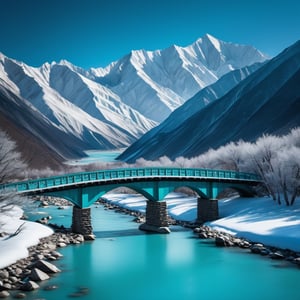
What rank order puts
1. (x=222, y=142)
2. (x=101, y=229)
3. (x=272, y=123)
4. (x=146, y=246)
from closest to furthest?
(x=146, y=246), (x=101, y=229), (x=272, y=123), (x=222, y=142)

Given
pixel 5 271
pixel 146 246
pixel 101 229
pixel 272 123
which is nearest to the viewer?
pixel 5 271

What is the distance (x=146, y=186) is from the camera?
6012 cm

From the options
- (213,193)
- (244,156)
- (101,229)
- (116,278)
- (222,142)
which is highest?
(222,142)

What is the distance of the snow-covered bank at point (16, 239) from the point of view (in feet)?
122

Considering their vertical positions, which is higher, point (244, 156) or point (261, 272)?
point (244, 156)

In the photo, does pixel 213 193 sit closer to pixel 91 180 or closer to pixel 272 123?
pixel 91 180

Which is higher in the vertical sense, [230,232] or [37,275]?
[230,232]

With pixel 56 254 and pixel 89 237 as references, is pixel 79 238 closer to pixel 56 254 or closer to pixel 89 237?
pixel 89 237

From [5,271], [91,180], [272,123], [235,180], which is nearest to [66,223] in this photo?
[91,180]

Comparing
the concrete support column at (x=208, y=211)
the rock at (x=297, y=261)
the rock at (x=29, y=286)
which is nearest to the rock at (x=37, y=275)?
the rock at (x=29, y=286)

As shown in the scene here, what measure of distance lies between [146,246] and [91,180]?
1119cm

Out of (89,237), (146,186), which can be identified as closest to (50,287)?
(89,237)

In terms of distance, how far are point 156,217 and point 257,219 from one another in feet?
44.7

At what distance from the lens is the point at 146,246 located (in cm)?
5012
